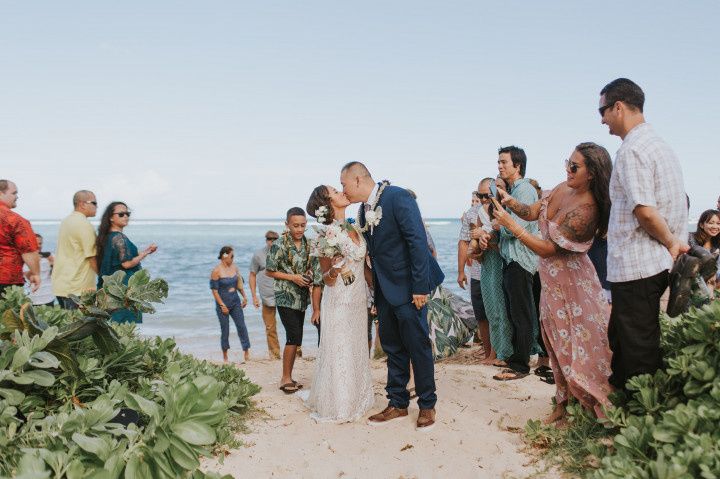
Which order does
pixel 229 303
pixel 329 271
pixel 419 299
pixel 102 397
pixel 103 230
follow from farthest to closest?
pixel 229 303, pixel 103 230, pixel 329 271, pixel 419 299, pixel 102 397

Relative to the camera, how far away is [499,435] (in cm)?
460

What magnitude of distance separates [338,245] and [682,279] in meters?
2.73

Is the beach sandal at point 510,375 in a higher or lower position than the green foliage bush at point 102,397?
lower

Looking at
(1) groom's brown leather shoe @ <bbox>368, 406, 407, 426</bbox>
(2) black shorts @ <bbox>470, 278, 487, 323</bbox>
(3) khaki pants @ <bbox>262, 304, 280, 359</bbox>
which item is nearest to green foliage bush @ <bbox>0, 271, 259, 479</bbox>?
(1) groom's brown leather shoe @ <bbox>368, 406, 407, 426</bbox>

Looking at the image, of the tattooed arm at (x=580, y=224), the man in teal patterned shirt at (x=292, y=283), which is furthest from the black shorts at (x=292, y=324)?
the tattooed arm at (x=580, y=224)

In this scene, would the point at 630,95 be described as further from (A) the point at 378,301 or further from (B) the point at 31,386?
(B) the point at 31,386

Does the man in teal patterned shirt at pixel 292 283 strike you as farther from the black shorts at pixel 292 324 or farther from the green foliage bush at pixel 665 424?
the green foliage bush at pixel 665 424

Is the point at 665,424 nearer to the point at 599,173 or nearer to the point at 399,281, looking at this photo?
the point at 599,173

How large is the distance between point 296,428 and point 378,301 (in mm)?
1314

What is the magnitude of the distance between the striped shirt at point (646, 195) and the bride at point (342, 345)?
2344mm

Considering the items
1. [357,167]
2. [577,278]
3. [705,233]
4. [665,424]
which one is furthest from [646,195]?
[705,233]

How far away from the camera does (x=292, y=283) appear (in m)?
6.47

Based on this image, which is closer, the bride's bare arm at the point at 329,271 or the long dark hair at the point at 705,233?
the bride's bare arm at the point at 329,271

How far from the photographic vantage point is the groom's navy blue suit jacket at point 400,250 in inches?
187
